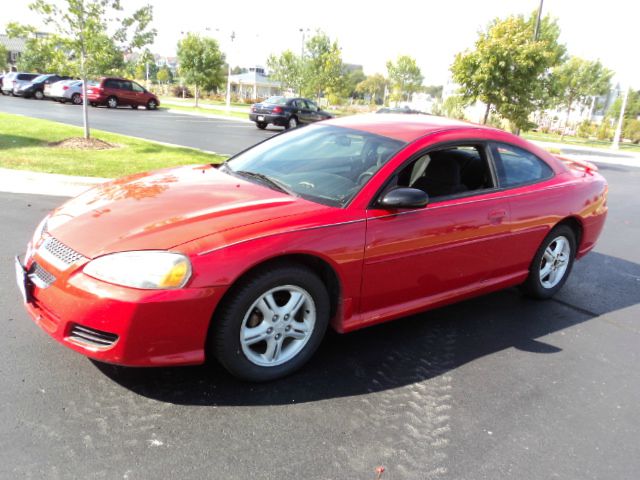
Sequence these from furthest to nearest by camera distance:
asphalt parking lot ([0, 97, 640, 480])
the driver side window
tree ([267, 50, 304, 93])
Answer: tree ([267, 50, 304, 93]) < the driver side window < asphalt parking lot ([0, 97, 640, 480])

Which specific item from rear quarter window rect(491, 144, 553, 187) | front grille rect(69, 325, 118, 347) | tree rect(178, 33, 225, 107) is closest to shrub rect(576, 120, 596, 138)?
tree rect(178, 33, 225, 107)

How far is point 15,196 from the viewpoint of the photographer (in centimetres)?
746

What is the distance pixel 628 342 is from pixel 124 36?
1180cm

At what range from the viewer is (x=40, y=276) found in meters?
2.94

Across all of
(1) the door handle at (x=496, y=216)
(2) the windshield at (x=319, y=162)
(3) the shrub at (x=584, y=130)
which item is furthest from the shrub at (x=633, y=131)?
(2) the windshield at (x=319, y=162)

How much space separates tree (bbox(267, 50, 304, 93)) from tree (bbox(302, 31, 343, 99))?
1.37 meters

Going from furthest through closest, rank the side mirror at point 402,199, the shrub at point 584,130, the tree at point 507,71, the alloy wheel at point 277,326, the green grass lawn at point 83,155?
the shrub at point 584,130
the tree at point 507,71
the green grass lawn at point 83,155
the side mirror at point 402,199
the alloy wheel at point 277,326

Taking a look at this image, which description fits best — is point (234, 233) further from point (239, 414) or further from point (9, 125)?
point (9, 125)

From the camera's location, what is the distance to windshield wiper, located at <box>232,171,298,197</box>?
11.7 feet

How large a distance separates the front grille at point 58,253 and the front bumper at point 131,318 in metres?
0.05

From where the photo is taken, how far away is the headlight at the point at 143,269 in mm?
2672

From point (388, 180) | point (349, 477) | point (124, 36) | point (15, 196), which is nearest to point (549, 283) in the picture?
point (388, 180)

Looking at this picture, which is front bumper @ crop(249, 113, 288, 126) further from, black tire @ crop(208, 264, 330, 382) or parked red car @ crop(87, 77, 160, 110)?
black tire @ crop(208, 264, 330, 382)

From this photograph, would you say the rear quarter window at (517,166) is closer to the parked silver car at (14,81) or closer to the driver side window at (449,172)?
the driver side window at (449,172)
